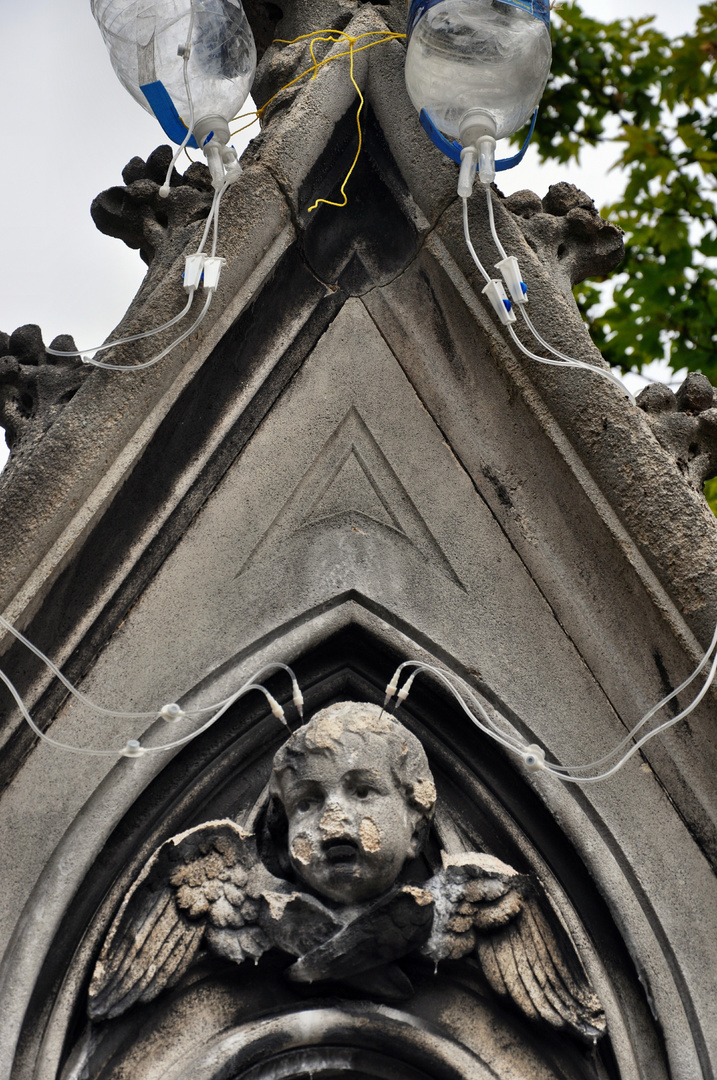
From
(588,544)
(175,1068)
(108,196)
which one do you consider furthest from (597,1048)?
(108,196)

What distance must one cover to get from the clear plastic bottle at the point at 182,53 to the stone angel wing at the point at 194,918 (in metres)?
1.72

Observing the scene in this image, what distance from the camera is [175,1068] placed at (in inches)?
99.0

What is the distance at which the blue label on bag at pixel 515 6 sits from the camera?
2.85 metres

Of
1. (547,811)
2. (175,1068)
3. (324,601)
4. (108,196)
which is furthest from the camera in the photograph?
(108,196)

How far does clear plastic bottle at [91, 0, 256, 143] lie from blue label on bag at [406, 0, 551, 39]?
1.41 ft

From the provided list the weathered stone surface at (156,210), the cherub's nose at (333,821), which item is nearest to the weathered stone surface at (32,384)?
the weathered stone surface at (156,210)

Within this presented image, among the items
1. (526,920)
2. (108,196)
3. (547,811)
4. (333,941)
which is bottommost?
(333,941)

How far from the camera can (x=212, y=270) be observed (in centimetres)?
287

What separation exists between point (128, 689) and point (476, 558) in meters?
0.92

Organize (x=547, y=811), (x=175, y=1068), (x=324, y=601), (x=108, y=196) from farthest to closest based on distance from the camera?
1. (x=108, y=196)
2. (x=324, y=601)
3. (x=547, y=811)
4. (x=175, y=1068)

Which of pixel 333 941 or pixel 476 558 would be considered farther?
pixel 476 558

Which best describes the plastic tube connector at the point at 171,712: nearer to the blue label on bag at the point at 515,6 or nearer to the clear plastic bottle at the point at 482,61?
the clear plastic bottle at the point at 482,61

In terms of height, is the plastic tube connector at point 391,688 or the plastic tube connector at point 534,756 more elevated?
the plastic tube connector at point 391,688

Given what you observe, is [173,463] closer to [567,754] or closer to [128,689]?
[128,689]
